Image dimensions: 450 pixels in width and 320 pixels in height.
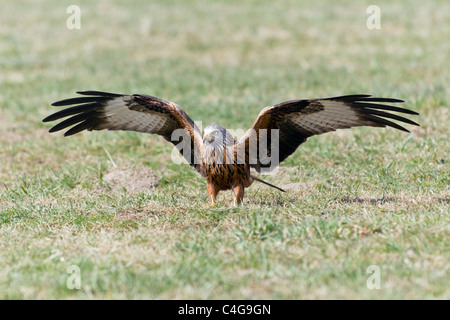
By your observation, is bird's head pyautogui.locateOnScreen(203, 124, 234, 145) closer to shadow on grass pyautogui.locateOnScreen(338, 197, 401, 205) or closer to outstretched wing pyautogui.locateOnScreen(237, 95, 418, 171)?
outstretched wing pyautogui.locateOnScreen(237, 95, 418, 171)

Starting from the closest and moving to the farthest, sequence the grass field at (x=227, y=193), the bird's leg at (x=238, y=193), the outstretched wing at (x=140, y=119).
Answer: the grass field at (x=227, y=193)
the bird's leg at (x=238, y=193)
the outstretched wing at (x=140, y=119)

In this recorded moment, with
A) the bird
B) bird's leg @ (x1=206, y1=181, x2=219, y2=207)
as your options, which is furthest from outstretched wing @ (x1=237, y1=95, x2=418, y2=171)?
bird's leg @ (x1=206, y1=181, x2=219, y2=207)

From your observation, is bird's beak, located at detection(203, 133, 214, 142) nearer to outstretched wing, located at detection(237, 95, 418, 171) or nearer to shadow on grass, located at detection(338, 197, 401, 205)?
outstretched wing, located at detection(237, 95, 418, 171)

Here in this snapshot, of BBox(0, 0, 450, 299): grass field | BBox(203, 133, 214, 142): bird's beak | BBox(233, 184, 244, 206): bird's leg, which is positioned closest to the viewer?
BBox(0, 0, 450, 299): grass field

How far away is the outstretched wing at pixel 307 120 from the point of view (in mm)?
5785

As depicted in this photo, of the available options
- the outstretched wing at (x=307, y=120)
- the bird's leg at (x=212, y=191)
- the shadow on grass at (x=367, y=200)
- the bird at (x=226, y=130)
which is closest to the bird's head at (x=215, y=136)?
the bird at (x=226, y=130)

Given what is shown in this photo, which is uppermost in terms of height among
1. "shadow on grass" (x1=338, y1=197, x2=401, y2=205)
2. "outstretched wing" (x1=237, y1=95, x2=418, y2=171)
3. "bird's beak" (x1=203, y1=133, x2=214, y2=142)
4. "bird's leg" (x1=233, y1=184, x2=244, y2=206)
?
"outstretched wing" (x1=237, y1=95, x2=418, y2=171)

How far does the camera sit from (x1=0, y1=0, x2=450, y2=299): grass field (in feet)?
14.0

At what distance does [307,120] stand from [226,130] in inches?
31.7

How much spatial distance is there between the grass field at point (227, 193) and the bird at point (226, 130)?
0.37 meters

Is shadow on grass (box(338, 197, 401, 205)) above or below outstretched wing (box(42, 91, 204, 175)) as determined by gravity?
below

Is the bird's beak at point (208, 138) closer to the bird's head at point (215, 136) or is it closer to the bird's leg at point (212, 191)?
the bird's head at point (215, 136)

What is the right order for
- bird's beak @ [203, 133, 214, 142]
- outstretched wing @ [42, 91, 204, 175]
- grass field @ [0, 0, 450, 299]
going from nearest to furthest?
grass field @ [0, 0, 450, 299] < bird's beak @ [203, 133, 214, 142] < outstretched wing @ [42, 91, 204, 175]

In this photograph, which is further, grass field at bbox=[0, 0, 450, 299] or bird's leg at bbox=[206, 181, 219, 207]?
bird's leg at bbox=[206, 181, 219, 207]
